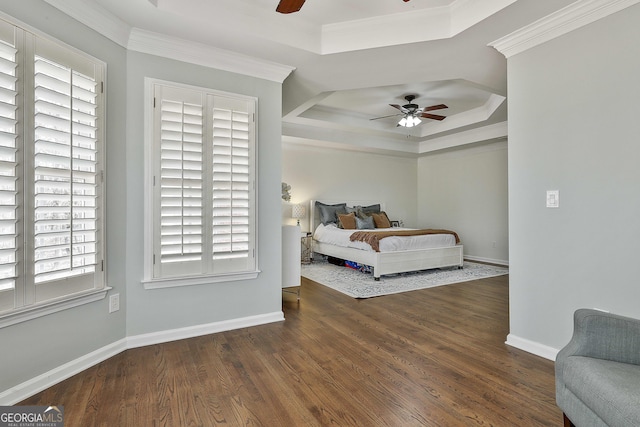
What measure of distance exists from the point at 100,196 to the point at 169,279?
2.79 ft

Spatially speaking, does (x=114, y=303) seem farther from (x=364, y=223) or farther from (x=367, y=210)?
(x=367, y=210)

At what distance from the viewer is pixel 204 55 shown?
288 cm

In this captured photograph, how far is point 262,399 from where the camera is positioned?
6.26 feet

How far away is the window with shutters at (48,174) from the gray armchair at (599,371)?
2898 mm

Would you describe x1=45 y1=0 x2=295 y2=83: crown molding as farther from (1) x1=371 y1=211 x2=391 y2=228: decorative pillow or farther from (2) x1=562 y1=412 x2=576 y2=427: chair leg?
(1) x1=371 y1=211 x2=391 y2=228: decorative pillow

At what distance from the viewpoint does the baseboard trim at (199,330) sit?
8.74 feet

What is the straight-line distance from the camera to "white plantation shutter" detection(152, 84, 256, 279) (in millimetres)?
2729

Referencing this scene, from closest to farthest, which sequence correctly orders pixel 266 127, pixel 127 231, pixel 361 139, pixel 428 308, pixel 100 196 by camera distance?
pixel 100 196, pixel 127 231, pixel 266 127, pixel 428 308, pixel 361 139

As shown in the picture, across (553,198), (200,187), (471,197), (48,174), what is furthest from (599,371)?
(471,197)

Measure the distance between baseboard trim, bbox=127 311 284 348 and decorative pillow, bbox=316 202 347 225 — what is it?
3.71m

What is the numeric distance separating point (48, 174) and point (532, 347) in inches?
145

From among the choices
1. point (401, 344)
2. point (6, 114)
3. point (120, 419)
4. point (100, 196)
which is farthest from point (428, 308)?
point (6, 114)

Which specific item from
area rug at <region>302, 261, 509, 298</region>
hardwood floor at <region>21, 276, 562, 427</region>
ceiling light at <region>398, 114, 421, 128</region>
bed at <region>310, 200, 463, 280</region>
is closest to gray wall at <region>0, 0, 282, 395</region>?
hardwood floor at <region>21, 276, 562, 427</region>

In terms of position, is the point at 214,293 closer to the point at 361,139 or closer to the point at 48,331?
the point at 48,331
